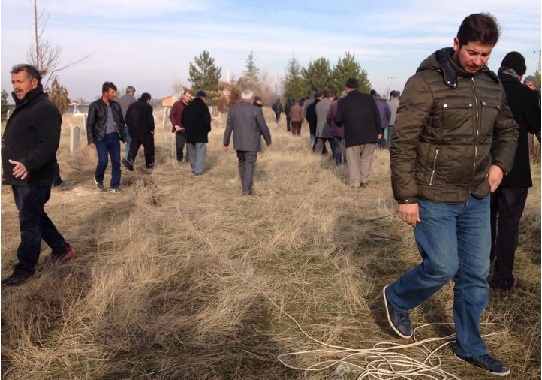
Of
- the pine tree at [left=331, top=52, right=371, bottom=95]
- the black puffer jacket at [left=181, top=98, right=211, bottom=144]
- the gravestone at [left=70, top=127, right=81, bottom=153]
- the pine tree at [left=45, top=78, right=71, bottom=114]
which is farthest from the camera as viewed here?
the pine tree at [left=331, top=52, right=371, bottom=95]

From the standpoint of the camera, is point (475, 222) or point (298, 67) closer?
point (475, 222)

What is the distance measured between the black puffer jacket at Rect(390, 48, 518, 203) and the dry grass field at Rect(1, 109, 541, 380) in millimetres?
1057

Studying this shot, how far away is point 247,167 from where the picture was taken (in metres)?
8.73

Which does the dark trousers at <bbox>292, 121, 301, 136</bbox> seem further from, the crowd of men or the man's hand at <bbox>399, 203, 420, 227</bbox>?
the man's hand at <bbox>399, 203, 420, 227</bbox>

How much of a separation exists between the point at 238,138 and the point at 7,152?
4.30 meters

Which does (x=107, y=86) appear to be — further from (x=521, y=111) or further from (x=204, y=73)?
(x=204, y=73)

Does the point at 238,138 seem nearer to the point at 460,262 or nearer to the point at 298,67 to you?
the point at 460,262

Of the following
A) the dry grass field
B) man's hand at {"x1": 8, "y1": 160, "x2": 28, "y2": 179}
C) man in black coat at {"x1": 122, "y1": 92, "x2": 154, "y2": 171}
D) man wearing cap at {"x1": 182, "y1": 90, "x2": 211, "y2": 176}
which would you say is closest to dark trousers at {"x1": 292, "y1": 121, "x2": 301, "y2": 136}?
man wearing cap at {"x1": 182, "y1": 90, "x2": 211, "y2": 176}

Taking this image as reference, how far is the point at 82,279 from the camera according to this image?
4.71 m

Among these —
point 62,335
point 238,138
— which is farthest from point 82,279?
point 238,138

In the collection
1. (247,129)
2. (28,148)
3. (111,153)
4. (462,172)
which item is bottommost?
(111,153)

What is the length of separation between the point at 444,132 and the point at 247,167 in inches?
234

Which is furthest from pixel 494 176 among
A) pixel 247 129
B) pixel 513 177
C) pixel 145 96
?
pixel 145 96

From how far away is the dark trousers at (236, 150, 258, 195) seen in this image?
8.70 metres
